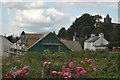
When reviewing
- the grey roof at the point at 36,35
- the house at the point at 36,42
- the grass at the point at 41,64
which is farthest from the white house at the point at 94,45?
the grey roof at the point at 36,35

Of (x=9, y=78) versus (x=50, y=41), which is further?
(x=50, y=41)

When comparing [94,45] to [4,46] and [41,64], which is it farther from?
[41,64]

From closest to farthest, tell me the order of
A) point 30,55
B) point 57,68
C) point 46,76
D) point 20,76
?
point 20,76, point 46,76, point 57,68, point 30,55

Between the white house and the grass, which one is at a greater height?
the white house

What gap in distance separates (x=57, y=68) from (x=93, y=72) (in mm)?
382

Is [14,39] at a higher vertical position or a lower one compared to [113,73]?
higher

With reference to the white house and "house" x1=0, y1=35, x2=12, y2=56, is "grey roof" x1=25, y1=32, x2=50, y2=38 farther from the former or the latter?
the white house

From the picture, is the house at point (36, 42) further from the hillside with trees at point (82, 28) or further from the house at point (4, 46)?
the hillside with trees at point (82, 28)

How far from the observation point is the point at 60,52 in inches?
149

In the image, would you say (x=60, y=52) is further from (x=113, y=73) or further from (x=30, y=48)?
(x=113, y=73)

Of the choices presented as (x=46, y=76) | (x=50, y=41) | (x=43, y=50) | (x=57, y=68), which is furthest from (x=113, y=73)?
(x=43, y=50)

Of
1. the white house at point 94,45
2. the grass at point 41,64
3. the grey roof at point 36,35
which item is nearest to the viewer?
the grass at point 41,64

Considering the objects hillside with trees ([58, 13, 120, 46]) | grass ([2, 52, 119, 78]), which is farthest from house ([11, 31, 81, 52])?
hillside with trees ([58, 13, 120, 46])

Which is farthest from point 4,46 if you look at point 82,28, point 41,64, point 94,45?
point 94,45
